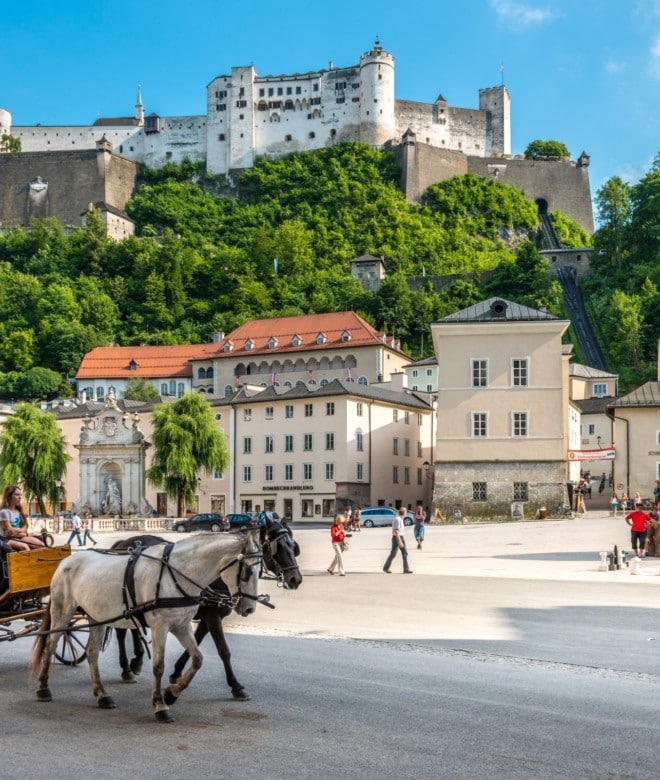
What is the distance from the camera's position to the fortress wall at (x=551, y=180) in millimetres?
140625

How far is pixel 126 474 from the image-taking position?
6525cm

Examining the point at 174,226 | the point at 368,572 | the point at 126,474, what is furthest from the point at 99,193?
the point at 368,572

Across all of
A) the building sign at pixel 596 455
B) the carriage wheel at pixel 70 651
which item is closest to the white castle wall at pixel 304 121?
the building sign at pixel 596 455

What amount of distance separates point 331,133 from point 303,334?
1993 inches

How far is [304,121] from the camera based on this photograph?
14325cm

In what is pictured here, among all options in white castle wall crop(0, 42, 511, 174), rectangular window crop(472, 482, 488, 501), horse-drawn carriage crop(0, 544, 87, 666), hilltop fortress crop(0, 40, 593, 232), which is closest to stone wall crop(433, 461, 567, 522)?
rectangular window crop(472, 482, 488, 501)

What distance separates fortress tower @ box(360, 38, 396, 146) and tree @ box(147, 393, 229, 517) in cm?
8481

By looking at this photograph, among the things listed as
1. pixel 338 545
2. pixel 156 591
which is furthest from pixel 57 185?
pixel 156 591

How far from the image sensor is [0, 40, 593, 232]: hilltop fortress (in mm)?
140750

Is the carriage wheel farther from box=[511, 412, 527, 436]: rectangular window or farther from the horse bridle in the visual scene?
box=[511, 412, 527, 436]: rectangular window

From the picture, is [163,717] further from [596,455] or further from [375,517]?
[375,517]

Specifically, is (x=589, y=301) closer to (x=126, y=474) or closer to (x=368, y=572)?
(x=126, y=474)

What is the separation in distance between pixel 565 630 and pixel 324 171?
126 meters

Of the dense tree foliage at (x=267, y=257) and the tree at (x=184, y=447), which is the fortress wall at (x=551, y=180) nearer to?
the dense tree foliage at (x=267, y=257)
